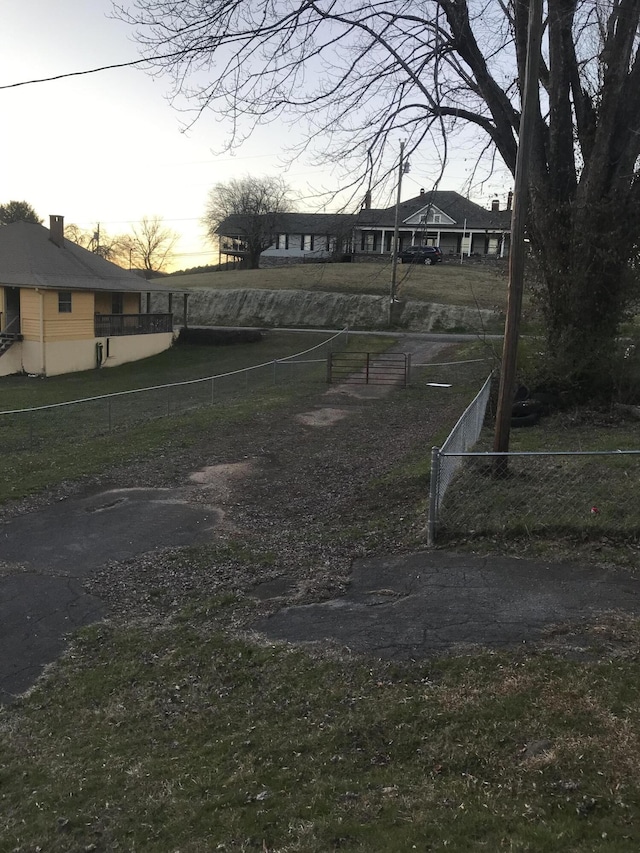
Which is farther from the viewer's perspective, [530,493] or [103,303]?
[103,303]

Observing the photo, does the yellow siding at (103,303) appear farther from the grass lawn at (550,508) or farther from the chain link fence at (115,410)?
the grass lawn at (550,508)

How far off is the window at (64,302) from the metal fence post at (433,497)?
2704cm

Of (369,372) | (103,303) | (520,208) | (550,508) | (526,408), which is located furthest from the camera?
(103,303)

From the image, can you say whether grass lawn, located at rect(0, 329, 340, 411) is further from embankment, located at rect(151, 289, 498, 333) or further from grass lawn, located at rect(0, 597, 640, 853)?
grass lawn, located at rect(0, 597, 640, 853)

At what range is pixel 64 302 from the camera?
30297mm

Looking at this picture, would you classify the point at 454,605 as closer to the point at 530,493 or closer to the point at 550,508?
the point at 550,508

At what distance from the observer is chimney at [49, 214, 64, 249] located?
34.3m

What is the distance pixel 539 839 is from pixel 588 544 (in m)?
4.11

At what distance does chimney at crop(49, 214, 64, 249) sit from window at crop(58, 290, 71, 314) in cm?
566

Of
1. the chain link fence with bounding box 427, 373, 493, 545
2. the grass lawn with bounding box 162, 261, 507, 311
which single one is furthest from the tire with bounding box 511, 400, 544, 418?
the grass lawn with bounding box 162, 261, 507, 311

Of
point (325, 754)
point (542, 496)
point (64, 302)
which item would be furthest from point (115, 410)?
point (325, 754)

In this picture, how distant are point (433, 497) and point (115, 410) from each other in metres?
13.6

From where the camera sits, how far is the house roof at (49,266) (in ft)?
97.6

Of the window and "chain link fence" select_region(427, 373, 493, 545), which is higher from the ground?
the window
